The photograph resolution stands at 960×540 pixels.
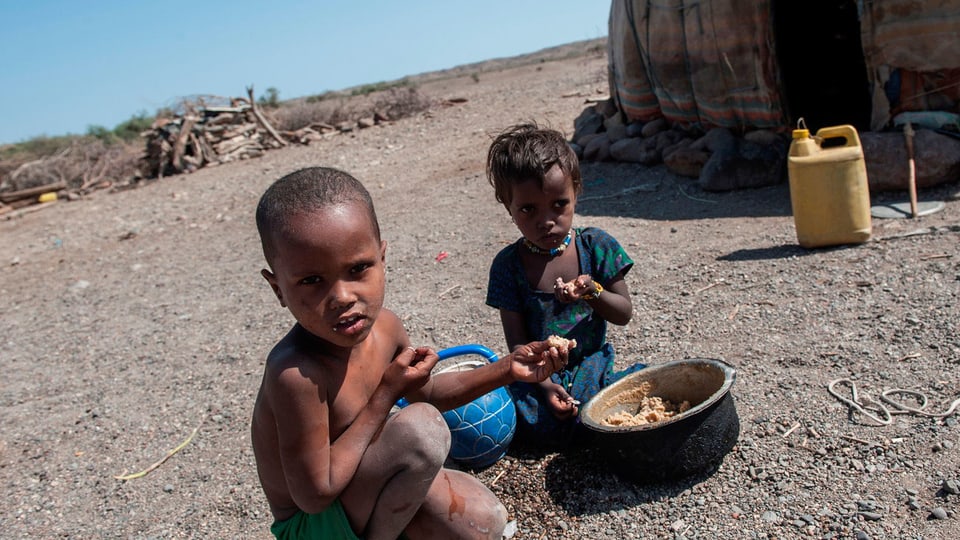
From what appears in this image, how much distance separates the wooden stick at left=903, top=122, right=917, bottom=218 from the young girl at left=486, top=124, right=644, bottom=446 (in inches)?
113

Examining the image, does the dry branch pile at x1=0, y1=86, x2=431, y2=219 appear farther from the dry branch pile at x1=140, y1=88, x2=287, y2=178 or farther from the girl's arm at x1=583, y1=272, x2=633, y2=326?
the girl's arm at x1=583, y1=272, x2=633, y2=326

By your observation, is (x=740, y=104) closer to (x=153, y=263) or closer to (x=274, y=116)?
(x=153, y=263)

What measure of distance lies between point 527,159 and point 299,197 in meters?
1.00

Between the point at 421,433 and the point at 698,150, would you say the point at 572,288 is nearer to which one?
the point at 421,433

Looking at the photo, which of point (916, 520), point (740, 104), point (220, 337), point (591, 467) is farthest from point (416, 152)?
point (916, 520)

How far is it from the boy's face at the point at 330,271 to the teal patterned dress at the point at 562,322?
3.44 ft

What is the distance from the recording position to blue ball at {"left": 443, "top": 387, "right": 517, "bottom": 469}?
2.57 meters

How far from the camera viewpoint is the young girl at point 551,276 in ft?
8.29

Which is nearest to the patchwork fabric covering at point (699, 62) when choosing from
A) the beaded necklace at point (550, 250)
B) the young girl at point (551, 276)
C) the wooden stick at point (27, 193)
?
the young girl at point (551, 276)

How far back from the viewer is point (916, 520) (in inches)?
78.7

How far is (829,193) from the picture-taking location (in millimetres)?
4219

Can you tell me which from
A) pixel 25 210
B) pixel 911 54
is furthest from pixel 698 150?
pixel 25 210

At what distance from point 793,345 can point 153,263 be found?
5.92m

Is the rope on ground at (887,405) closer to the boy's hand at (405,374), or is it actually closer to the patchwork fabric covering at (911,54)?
the boy's hand at (405,374)
